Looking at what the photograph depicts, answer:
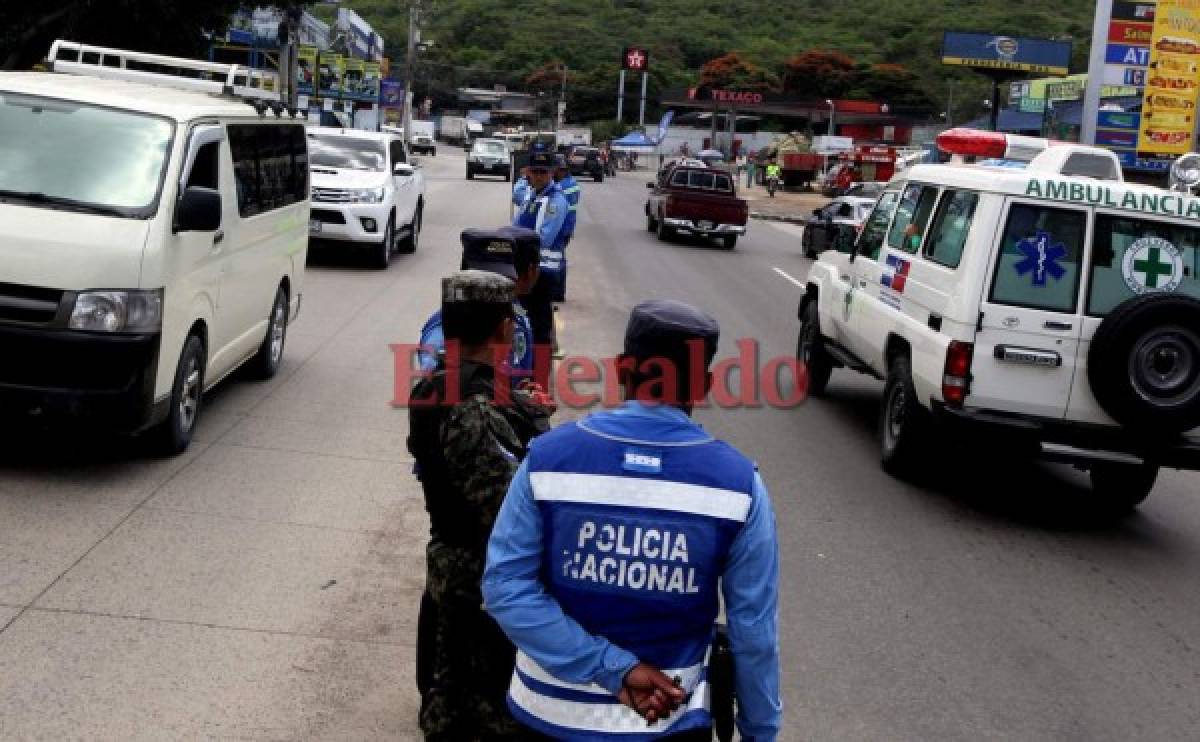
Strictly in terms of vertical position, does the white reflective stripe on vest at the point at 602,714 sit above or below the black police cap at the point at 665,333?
below

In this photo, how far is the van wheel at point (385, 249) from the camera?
18922 mm

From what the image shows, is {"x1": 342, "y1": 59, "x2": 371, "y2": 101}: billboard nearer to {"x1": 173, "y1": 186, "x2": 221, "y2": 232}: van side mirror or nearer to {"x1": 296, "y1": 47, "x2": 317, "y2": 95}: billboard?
{"x1": 296, "y1": 47, "x2": 317, "y2": 95}: billboard

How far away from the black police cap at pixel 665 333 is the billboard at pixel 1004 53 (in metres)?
60.5

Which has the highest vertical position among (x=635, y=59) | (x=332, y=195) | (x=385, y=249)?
(x=635, y=59)

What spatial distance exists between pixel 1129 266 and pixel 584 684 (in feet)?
21.1

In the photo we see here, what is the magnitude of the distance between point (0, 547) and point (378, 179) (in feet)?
43.6

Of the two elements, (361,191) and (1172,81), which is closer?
(361,191)

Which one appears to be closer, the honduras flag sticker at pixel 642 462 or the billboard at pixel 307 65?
the honduras flag sticker at pixel 642 462

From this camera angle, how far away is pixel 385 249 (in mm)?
19031

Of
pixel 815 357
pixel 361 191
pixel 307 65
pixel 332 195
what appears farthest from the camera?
pixel 307 65

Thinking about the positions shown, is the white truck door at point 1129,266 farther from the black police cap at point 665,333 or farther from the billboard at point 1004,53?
the billboard at point 1004,53

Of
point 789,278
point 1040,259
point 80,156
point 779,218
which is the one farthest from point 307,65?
point 1040,259

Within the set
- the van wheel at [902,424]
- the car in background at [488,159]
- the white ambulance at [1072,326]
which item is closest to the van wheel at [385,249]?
the van wheel at [902,424]

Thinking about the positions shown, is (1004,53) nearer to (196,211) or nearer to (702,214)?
(702,214)
